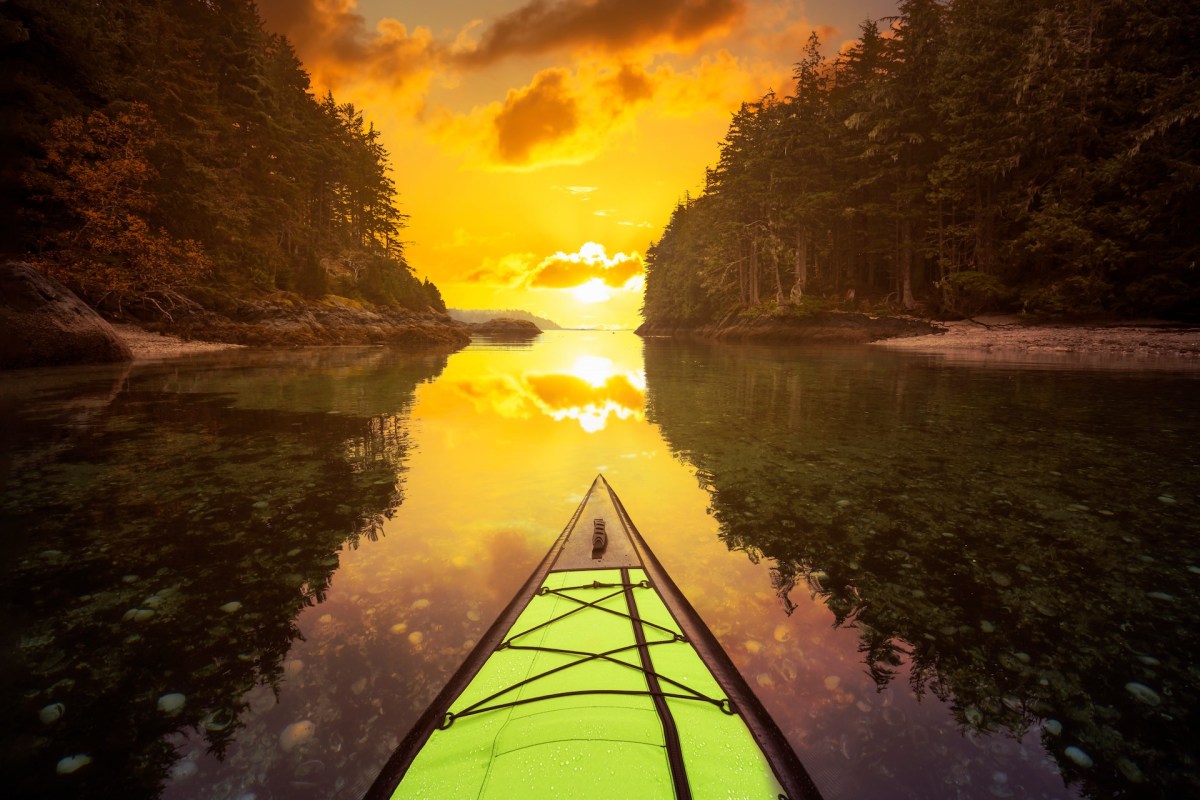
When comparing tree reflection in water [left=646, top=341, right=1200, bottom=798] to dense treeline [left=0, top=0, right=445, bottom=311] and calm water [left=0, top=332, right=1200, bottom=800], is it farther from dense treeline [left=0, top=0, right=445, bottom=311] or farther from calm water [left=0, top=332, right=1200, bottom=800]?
dense treeline [left=0, top=0, right=445, bottom=311]

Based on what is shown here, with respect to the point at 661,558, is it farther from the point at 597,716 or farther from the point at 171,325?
the point at 171,325

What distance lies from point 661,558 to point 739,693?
1.94 m

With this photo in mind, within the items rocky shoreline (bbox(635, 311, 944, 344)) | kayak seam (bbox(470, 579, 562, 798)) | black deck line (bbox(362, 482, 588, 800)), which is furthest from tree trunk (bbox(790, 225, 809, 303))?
kayak seam (bbox(470, 579, 562, 798))

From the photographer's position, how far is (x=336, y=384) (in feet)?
50.0

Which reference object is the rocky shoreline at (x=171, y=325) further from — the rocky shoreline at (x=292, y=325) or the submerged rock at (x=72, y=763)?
the submerged rock at (x=72, y=763)

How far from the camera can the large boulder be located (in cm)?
1583

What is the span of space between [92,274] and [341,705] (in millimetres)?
29454

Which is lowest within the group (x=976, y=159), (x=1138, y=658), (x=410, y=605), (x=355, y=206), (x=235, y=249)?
(x=1138, y=658)

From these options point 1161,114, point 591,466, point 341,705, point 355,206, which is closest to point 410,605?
point 341,705

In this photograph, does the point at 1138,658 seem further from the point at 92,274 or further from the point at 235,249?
the point at 235,249

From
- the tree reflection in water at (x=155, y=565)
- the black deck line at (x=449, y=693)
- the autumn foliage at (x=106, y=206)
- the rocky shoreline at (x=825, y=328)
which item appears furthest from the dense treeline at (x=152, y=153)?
the rocky shoreline at (x=825, y=328)

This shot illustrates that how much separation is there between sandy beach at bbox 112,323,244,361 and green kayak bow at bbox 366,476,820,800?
26146 millimetres

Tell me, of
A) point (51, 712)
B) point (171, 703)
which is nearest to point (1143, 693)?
point (171, 703)

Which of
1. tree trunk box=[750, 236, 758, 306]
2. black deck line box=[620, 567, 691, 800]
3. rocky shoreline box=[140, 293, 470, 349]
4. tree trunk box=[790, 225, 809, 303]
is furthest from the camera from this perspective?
tree trunk box=[750, 236, 758, 306]
